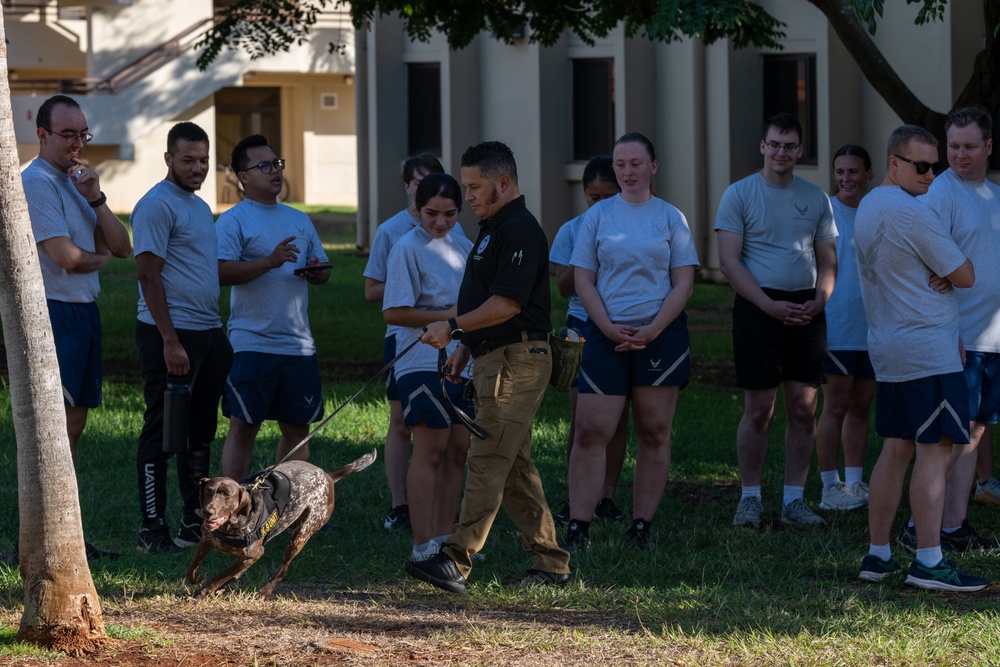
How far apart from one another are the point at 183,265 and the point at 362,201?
1943cm

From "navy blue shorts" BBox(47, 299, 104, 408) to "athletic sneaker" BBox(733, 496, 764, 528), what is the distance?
345 centimetres

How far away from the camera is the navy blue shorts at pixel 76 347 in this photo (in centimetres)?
639

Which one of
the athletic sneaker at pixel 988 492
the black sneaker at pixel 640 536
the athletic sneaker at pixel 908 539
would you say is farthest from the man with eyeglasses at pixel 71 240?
the athletic sneaker at pixel 988 492

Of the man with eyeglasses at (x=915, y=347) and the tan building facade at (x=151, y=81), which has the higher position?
the tan building facade at (x=151, y=81)

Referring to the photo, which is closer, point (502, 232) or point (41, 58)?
point (502, 232)

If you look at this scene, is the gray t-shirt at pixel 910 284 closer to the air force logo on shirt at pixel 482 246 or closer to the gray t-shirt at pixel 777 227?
the gray t-shirt at pixel 777 227

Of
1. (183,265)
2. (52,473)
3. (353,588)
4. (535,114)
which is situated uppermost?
(535,114)

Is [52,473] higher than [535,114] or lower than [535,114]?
lower

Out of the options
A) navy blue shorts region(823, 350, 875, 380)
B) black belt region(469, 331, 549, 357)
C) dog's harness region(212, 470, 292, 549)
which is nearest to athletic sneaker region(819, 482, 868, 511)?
navy blue shorts region(823, 350, 875, 380)

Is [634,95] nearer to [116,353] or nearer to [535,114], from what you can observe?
[535,114]

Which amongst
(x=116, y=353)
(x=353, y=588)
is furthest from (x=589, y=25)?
(x=353, y=588)

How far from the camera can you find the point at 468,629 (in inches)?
215

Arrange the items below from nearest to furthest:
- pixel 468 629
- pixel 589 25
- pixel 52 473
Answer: pixel 52 473
pixel 468 629
pixel 589 25

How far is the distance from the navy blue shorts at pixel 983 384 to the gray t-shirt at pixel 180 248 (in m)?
3.75
